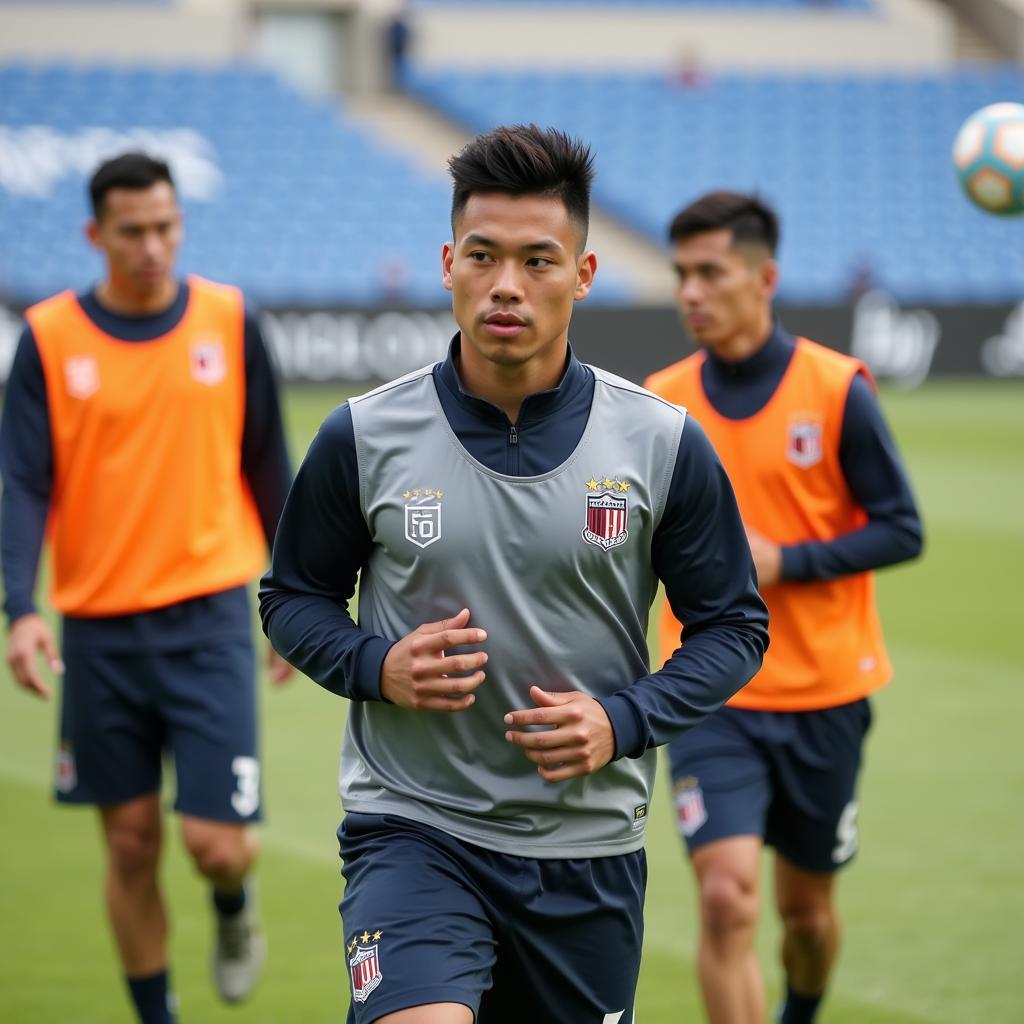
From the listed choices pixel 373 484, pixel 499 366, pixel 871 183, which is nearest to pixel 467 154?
pixel 499 366

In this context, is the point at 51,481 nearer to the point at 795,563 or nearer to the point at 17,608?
the point at 17,608

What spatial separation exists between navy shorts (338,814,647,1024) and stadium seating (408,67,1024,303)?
2724 cm

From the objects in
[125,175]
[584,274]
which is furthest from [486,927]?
[125,175]

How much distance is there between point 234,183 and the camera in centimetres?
2917

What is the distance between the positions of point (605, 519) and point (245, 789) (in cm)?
226

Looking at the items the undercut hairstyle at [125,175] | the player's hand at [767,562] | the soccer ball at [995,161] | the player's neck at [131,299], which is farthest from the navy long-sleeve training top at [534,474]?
the soccer ball at [995,161]

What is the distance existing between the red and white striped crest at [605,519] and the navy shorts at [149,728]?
2233 mm

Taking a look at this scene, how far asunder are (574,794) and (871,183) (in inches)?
1247

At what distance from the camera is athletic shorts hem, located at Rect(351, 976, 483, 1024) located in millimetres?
3148

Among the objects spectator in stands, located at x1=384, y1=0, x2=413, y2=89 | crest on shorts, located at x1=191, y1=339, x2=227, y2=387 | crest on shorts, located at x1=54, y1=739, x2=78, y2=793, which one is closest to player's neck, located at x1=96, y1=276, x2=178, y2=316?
crest on shorts, located at x1=191, y1=339, x2=227, y2=387

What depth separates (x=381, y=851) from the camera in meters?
3.41

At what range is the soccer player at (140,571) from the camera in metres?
5.22

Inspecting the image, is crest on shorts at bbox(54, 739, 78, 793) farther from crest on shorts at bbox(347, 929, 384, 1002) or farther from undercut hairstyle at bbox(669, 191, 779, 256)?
undercut hairstyle at bbox(669, 191, 779, 256)

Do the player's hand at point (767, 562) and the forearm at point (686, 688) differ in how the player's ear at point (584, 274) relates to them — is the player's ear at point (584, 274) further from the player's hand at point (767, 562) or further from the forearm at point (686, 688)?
the player's hand at point (767, 562)
